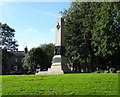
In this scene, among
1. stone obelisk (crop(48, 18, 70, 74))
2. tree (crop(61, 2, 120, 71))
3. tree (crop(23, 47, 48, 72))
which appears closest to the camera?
stone obelisk (crop(48, 18, 70, 74))

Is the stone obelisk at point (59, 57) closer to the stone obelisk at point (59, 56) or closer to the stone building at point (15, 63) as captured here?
the stone obelisk at point (59, 56)

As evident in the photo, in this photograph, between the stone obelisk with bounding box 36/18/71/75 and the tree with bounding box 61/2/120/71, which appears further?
the tree with bounding box 61/2/120/71

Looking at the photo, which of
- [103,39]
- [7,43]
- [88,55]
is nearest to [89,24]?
[103,39]

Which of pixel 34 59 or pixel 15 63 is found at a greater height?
pixel 34 59

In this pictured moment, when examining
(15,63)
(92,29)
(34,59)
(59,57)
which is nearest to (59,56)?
(59,57)

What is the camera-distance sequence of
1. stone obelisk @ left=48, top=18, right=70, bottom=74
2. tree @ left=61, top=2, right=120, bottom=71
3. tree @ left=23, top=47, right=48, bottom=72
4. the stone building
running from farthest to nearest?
1. the stone building
2. tree @ left=23, top=47, right=48, bottom=72
3. tree @ left=61, top=2, right=120, bottom=71
4. stone obelisk @ left=48, top=18, right=70, bottom=74

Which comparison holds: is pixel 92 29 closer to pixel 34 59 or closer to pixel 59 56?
pixel 59 56

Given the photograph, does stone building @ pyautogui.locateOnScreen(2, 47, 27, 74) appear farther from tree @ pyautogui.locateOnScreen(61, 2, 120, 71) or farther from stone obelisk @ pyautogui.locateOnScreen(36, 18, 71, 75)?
stone obelisk @ pyautogui.locateOnScreen(36, 18, 71, 75)

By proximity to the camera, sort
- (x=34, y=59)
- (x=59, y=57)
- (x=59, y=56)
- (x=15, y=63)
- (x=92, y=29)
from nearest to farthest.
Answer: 1. (x=59, y=57)
2. (x=59, y=56)
3. (x=92, y=29)
4. (x=34, y=59)
5. (x=15, y=63)

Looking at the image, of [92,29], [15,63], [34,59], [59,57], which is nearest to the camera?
[59,57]

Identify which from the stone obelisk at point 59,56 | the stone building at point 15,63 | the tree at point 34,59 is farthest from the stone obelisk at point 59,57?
the stone building at point 15,63

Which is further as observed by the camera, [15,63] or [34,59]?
[15,63]

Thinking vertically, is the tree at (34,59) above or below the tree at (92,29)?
below

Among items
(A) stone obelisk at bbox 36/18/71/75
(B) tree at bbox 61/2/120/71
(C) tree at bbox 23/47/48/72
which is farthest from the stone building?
(A) stone obelisk at bbox 36/18/71/75
